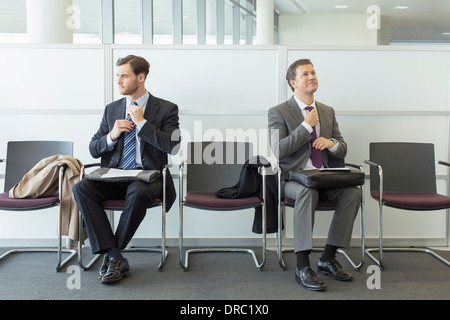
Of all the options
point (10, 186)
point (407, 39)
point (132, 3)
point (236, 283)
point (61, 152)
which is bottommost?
point (236, 283)

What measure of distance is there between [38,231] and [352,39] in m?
10.1

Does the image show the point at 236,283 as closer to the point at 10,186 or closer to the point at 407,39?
the point at 10,186

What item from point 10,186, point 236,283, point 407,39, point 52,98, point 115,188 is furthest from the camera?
point 407,39

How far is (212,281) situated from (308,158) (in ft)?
3.47

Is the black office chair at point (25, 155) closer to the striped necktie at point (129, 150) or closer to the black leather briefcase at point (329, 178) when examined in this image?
the striped necktie at point (129, 150)

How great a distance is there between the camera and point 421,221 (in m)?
3.50

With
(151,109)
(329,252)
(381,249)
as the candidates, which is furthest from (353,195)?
(151,109)

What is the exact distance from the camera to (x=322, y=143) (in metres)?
2.84

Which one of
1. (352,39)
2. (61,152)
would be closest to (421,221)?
(61,152)

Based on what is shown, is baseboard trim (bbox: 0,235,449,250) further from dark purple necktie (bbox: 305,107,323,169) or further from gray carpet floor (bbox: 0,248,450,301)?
dark purple necktie (bbox: 305,107,323,169)

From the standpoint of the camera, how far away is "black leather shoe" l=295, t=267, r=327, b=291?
94.4 inches

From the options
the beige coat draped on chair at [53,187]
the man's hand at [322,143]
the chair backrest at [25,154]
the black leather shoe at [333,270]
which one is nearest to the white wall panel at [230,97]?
the chair backrest at [25,154]

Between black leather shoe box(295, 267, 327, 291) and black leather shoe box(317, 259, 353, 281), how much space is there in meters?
0.20

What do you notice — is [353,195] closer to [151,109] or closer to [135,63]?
[151,109]
